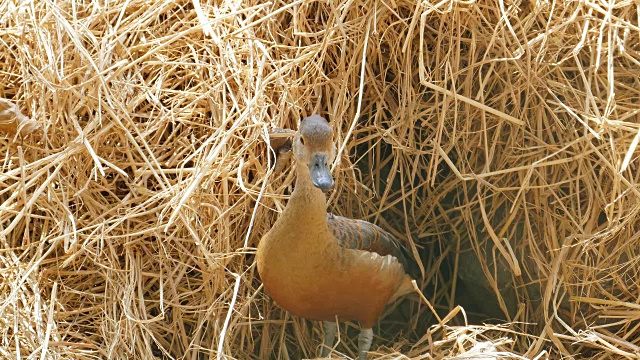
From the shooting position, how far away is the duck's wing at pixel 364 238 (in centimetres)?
290

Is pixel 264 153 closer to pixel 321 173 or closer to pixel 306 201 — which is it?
pixel 306 201

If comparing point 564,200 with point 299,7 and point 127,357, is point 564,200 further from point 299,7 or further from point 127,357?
point 127,357

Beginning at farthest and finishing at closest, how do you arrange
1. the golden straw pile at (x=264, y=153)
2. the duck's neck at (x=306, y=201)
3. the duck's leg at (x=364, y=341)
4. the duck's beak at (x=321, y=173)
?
the duck's leg at (x=364, y=341) < the golden straw pile at (x=264, y=153) < the duck's neck at (x=306, y=201) < the duck's beak at (x=321, y=173)

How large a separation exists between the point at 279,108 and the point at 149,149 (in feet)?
1.67

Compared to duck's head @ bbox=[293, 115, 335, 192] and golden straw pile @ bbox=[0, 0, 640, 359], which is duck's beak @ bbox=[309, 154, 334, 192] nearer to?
duck's head @ bbox=[293, 115, 335, 192]

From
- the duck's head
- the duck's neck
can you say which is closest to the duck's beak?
the duck's head

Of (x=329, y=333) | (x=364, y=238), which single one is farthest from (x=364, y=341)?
(x=364, y=238)

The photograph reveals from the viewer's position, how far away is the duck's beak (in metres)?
2.49

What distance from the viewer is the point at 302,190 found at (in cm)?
276

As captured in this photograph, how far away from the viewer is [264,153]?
310 centimetres

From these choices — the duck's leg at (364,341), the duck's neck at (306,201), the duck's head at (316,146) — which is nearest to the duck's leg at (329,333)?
the duck's leg at (364,341)

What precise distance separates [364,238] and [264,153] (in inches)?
19.2

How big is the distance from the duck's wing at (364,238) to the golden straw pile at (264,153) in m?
0.23

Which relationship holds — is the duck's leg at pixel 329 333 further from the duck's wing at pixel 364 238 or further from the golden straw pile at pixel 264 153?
the duck's wing at pixel 364 238
